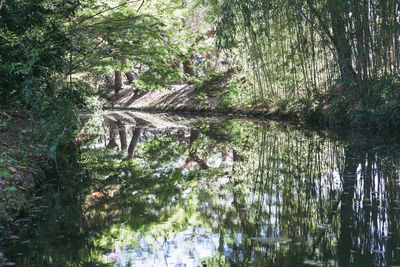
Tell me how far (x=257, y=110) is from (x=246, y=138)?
867 centimetres

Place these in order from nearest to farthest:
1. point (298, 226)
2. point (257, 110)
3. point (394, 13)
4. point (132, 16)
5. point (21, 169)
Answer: point (298, 226) → point (21, 169) → point (394, 13) → point (132, 16) → point (257, 110)

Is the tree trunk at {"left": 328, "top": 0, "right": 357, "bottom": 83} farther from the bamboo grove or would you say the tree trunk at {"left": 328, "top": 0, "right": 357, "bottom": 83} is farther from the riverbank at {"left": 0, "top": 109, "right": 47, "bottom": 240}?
the riverbank at {"left": 0, "top": 109, "right": 47, "bottom": 240}

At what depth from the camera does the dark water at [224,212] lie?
3191 millimetres

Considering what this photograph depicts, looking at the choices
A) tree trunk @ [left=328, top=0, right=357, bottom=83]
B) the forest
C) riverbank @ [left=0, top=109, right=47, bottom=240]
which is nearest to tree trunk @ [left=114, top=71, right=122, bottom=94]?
the forest

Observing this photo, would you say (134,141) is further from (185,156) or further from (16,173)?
(16,173)

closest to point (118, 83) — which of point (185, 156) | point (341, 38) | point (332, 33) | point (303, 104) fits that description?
point (303, 104)

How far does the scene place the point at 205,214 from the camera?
4.27 metres

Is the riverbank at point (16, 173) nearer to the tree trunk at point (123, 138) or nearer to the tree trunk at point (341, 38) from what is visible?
the tree trunk at point (123, 138)

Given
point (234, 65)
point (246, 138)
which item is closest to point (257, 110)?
point (234, 65)

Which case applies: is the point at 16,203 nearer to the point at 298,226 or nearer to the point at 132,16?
the point at 298,226

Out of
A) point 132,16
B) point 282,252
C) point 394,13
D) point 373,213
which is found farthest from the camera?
point 132,16

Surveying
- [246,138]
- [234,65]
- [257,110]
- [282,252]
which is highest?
[234,65]

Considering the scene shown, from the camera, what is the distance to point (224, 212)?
171 inches

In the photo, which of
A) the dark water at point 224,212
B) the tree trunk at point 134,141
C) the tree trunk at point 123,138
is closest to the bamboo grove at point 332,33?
the dark water at point 224,212
